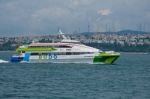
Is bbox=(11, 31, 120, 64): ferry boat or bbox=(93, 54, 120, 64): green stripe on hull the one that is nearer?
bbox=(11, 31, 120, 64): ferry boat

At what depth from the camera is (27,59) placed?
111m

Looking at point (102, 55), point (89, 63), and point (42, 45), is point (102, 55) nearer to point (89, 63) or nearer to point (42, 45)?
point (89, 63)

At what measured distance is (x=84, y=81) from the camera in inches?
2763

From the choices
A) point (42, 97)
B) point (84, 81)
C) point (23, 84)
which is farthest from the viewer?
point (84, 81)

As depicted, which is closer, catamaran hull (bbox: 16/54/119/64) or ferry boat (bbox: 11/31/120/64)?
ferry boat (bbox: 11/31/120/64)

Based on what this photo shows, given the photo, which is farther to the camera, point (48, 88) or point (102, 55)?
point (102, 55)

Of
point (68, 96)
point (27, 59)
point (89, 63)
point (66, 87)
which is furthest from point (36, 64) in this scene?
point (68, 96)

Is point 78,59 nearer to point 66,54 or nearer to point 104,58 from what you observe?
point 66,54

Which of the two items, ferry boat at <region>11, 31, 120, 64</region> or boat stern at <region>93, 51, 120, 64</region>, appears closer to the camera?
ferry boat at <region>11, 31, 120, 64</region>

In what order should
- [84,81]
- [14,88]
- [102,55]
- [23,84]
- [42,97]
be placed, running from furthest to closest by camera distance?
1. [102,55]
2. [84,81]
3. [23,84]
4. [14,88]
5. [42,97]

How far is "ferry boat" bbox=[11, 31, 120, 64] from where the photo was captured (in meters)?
107

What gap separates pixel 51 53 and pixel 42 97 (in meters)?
56.7

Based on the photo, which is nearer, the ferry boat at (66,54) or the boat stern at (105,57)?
the ferry boat at (66,54)

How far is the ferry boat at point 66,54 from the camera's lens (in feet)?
352
